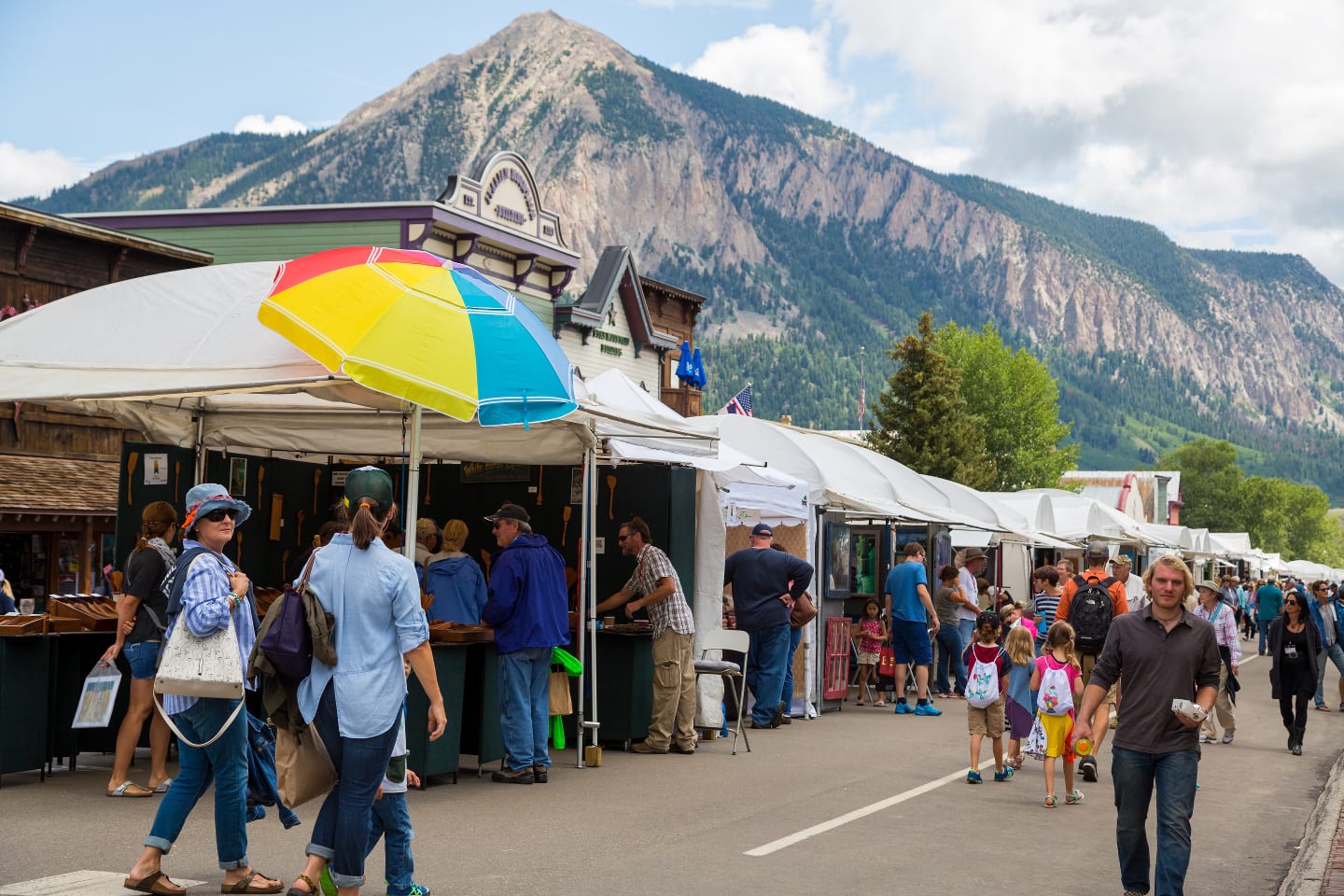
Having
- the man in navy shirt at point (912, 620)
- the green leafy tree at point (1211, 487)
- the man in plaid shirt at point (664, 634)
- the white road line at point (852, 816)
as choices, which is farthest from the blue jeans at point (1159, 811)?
the green leafy tree at point (1211, 487)

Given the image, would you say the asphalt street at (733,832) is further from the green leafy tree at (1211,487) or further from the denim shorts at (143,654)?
the green leafy tree at (1211,487)

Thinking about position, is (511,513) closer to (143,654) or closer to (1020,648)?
(143,654)

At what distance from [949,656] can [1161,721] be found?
14.1m

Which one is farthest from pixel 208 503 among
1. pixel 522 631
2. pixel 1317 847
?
pixel 1317 847

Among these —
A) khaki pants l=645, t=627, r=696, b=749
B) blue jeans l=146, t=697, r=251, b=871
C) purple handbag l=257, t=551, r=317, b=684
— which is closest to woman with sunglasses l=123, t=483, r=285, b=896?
blue jeans l=146, t=697, r=251, b=871

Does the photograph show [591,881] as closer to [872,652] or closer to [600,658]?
[600,658]

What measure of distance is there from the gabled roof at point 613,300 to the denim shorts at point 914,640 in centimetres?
1776

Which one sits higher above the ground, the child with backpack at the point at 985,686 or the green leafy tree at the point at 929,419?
the green leafy tree at the point at 929,419

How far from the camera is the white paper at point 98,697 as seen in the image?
996 centimetres

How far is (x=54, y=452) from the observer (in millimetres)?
23812

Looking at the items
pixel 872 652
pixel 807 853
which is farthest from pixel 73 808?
pixel 872 652

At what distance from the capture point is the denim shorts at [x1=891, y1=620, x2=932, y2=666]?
18.6 m

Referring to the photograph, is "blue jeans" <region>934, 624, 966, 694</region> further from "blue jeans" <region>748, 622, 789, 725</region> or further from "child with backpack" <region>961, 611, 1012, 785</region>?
"child with backpack" <region>961, 611, 1012, 785</region>

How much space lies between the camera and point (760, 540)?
16000 mm
